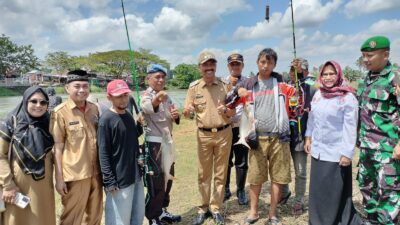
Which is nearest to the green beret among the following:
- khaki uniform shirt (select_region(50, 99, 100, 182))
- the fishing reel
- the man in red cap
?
the fishing reel

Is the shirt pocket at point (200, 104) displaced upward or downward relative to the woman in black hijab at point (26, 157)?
upward

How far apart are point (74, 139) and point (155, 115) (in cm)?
102

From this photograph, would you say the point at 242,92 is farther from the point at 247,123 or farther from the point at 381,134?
the point at 381,134

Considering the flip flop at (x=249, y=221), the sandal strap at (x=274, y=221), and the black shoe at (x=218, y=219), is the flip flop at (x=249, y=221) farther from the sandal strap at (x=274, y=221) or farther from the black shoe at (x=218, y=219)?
the black shoe at (x=218, y=219)

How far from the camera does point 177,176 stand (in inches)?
290

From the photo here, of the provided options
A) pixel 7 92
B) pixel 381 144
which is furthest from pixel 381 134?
pixel 7 92

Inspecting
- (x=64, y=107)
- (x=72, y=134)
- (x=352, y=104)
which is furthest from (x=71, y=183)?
(x=352, y=104)

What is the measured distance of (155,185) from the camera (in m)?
3.93

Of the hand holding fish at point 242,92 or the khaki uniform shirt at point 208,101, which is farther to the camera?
the khaki uniform shirt at point 208,101

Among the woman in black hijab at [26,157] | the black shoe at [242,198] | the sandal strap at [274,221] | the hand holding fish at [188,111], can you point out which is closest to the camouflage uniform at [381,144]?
the sandal strap at [274,221]

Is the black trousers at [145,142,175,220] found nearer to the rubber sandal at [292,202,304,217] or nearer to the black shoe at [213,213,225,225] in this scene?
the black shoe at [213,213,225,225]

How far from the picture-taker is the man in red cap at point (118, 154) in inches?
126

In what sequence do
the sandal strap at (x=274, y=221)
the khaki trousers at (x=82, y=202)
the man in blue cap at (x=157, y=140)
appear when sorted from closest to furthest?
the khaki trousers at (x=82, y=202), the man in blue cap at (x=157, y=140), the sandal strap at (x=274, y=221)

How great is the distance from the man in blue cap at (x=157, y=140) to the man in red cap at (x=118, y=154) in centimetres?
45
